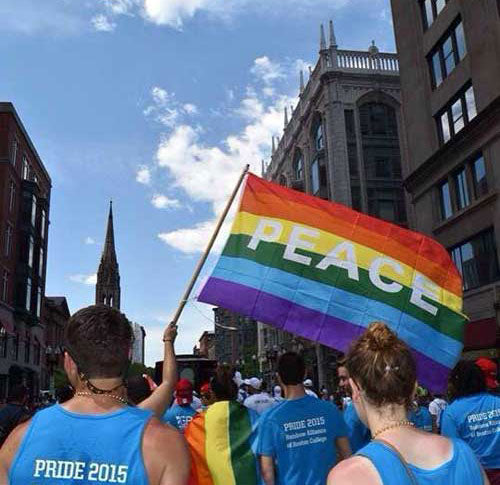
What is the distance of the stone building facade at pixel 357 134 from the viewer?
4134cm

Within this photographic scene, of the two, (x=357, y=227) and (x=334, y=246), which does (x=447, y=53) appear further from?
(x=334, y=246)

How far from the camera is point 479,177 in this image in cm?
2162

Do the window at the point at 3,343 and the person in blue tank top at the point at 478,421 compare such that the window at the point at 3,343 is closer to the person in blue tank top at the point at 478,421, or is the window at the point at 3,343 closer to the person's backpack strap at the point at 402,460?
the person in blue tank top at the point at 478,421

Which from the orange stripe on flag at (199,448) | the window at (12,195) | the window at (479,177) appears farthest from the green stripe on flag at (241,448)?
the window at (12,195)

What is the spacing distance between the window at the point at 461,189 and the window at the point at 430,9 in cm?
763

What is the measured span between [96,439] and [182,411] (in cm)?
476

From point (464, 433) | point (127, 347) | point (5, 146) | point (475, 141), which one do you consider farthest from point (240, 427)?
point (5, 146)

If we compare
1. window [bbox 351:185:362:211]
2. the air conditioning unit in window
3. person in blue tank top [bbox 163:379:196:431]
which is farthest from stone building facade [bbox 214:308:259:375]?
person in blue tank top [bbox 163:379:196:431]

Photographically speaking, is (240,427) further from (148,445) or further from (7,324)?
(7,324)

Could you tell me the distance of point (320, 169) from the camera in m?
43.5

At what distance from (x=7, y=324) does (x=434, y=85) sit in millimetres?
34740

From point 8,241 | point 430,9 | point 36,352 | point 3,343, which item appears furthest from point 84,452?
point 36,352

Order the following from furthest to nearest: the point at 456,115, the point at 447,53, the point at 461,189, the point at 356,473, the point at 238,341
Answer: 1. the point at 238,341
2. the point at 447,53
3. the point at 456,115
4. the point at 461,189
5. the point at 356,473

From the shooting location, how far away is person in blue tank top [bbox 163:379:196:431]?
6.62m
